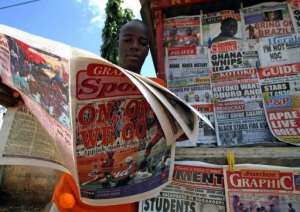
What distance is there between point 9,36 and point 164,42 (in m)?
Answer: 1.66

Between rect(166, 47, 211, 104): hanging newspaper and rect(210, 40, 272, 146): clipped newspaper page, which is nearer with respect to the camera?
rect(210, 40, 272, 146): clipped newspaper page

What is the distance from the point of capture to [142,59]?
2049 millimetres

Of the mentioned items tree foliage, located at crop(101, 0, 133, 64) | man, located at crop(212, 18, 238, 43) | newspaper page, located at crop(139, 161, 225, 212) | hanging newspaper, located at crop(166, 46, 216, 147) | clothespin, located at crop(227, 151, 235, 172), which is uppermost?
tree foliage, located at crop(101, 0, 133, 64)

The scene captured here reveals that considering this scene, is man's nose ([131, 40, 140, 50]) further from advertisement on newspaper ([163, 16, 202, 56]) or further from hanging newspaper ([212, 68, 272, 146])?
hanging newspaper ([212, 68, 272, 146])

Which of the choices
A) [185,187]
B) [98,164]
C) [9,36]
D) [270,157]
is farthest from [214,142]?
[9,36]

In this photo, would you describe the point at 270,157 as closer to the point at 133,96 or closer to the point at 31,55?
the point at 133,96

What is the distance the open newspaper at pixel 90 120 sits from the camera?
0.95 meters

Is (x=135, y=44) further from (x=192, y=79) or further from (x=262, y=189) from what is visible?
A: (x=262, y=189)

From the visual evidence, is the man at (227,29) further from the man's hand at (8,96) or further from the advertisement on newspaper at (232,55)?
the man's hand at (8,96)

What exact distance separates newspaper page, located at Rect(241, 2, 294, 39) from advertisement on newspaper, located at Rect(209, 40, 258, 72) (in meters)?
0.08

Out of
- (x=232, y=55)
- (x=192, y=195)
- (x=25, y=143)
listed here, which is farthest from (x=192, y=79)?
(x=25, y=143)

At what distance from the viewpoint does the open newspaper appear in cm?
95

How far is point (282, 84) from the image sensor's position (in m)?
2.14

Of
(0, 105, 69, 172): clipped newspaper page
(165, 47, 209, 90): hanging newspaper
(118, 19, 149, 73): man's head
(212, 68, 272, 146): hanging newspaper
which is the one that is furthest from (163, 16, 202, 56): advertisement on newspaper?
(0, 105, 69, 172): clipped newspaper page
